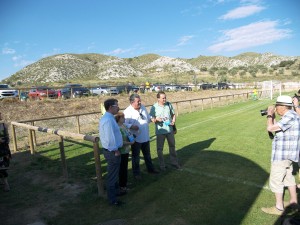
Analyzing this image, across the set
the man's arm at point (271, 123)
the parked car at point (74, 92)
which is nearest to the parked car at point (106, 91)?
the parked car at point (74, 92)

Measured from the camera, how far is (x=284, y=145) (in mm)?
4438

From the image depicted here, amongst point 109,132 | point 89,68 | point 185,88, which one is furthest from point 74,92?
point 89,68

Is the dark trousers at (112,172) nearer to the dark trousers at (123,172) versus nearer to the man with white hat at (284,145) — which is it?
the dark trousers at (123,172)

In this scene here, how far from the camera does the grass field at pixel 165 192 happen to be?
15.5ft

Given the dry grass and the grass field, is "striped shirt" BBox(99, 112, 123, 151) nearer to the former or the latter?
the grass field

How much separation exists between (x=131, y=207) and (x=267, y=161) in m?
4.09

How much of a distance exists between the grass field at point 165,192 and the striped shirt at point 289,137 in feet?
3.31

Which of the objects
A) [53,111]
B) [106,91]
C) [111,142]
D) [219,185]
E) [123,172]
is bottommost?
[219,185]

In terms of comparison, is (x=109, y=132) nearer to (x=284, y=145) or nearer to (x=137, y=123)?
(x=137, y=123)

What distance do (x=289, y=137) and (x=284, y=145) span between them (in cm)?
15

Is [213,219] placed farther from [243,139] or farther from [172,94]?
[172,94]

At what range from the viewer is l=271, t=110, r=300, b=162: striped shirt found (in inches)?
171


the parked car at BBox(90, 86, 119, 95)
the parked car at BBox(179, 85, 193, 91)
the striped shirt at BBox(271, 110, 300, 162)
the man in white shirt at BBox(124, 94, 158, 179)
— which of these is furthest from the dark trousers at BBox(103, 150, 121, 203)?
the parked car at BBox(179, 85, 193, 91)

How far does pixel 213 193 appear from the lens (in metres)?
5.48
